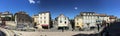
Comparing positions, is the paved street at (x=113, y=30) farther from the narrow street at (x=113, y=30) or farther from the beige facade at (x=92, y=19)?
the beige facade at (x=92, y=19)

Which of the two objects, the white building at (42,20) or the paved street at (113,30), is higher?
the white building at (42,20)

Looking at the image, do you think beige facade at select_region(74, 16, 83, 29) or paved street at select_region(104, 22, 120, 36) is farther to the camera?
beige facade at select_region(74, 16, 83, 29)

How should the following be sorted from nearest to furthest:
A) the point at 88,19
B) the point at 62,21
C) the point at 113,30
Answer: the point at 113,30
the point at 88,19
the point at 62,21

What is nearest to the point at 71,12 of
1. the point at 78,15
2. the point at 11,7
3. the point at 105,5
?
the point at 78,15

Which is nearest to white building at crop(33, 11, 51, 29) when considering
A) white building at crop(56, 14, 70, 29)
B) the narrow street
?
white building at crop(56, 14, 70, 29)

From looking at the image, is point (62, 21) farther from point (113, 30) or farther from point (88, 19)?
point (113, 30)

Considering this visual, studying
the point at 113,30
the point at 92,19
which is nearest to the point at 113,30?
the point at 113,30

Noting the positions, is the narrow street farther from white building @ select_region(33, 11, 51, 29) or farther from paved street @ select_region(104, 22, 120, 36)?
white building @ select_region(33, 11, 51, 29)

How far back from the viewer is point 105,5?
490cm

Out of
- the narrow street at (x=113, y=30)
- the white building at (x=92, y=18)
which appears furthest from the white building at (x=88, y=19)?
the narrow street at (x=113, y=30)

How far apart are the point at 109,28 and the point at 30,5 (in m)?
1.48

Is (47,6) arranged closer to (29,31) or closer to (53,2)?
(53,2)

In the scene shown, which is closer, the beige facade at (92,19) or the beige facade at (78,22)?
the beige facade at (92,19)

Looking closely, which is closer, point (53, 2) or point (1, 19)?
point (53, 2)
